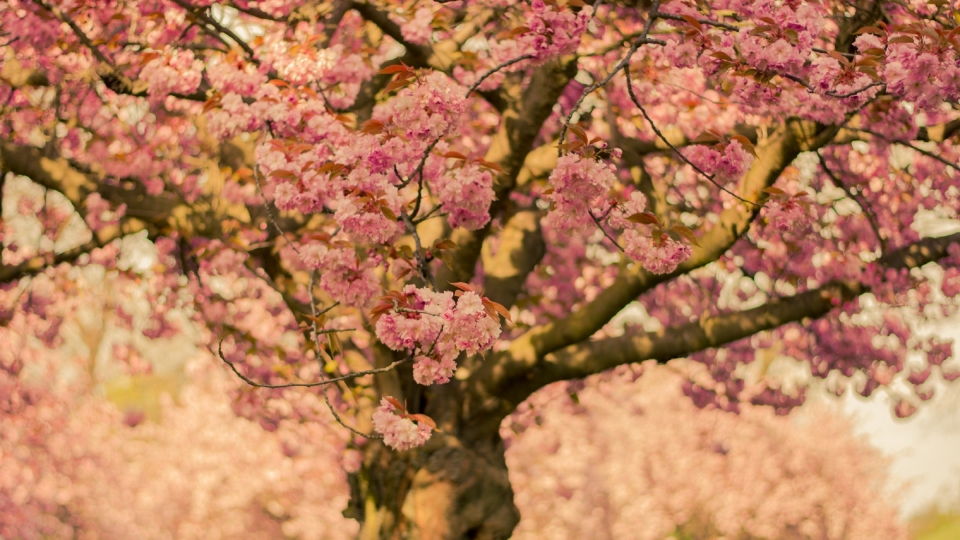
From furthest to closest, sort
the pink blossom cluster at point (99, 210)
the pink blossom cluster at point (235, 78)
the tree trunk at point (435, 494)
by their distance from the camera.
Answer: the pink blossom cluster at point (99, 210) → the tree trunk at point (435, 494) → the pink blossom cluster at point (235, 78)

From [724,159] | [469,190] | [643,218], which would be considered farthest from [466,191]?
[724,159]

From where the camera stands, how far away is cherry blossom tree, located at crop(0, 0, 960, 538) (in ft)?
11.1

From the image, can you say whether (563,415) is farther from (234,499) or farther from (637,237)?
(637,237)

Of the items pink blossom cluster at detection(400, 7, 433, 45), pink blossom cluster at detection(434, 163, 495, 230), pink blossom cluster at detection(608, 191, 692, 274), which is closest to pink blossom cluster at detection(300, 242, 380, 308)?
pink blossom cluster at detection(434, 163, 495, 230)

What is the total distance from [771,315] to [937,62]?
9.08 ft

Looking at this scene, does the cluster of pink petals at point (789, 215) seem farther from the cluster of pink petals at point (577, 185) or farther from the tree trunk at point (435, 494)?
the tree trunk at point (435, 494)

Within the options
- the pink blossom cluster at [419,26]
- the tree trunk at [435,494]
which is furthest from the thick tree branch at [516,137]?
the tree trunk at [435,494]

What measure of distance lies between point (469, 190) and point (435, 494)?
2.72 meters

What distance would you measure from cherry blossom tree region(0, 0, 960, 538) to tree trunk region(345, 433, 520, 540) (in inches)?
0.8

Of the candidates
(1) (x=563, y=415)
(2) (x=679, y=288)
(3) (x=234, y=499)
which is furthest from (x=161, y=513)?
(2) (x=679, y=288)

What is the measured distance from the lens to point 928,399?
383 inches

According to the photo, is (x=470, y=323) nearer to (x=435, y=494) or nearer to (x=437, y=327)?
(x=437, y=327)

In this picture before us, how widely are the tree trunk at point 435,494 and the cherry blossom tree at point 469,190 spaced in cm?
2

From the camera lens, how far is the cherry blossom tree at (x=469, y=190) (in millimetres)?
3389
